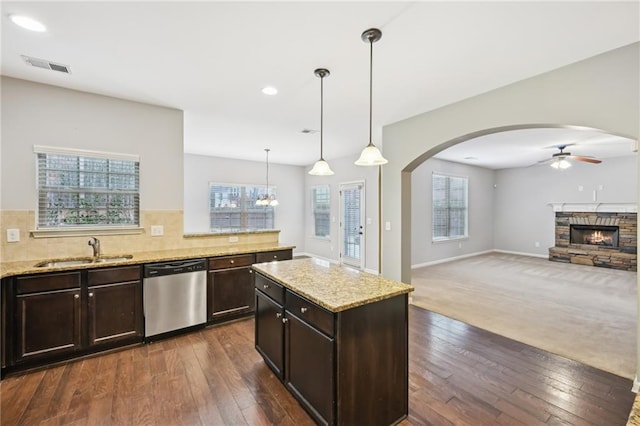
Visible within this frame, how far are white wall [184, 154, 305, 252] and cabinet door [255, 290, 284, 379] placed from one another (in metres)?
4.41

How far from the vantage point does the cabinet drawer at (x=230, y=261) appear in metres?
3.46

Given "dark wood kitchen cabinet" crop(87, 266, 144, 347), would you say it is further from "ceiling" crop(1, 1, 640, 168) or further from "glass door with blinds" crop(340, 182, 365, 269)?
"glass door with blinds" crop(340, 182, 365, 269)

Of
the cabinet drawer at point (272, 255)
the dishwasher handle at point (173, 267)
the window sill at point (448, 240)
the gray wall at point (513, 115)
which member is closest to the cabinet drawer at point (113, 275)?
the dishwasher handle at point (173, 267)

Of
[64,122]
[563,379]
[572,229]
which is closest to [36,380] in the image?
[64,122]

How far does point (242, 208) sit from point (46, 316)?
201 inches

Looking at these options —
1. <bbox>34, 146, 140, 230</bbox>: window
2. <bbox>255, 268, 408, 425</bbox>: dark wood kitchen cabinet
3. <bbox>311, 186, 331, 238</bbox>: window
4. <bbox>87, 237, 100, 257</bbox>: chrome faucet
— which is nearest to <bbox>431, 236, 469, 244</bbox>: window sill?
<bbox>311, 186, 331, 238</bbox>: window

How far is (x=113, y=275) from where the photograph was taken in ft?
9.36

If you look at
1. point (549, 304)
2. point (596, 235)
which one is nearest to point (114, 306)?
point (549, 304)

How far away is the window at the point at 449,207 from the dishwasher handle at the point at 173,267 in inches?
240

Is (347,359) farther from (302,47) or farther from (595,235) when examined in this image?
(595,235)

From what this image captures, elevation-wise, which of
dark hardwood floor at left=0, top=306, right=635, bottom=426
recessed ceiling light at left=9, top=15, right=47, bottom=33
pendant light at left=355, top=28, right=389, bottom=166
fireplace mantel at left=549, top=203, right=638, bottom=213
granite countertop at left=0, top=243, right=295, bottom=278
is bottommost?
dark hardwood floor at left=0, top=306, right=635, bottom=426

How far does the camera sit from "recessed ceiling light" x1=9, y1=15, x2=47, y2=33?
6.53 feet

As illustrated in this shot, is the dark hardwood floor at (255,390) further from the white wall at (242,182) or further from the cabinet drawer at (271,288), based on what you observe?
the white wall at (242,182)

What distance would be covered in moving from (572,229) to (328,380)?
923 centimetres
